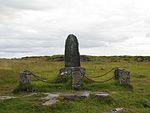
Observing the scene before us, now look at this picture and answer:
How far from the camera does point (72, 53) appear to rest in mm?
26766

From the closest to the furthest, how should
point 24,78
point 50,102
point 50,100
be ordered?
point 50,102
point 50,100
point 24,78

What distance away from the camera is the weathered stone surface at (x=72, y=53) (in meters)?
26.5

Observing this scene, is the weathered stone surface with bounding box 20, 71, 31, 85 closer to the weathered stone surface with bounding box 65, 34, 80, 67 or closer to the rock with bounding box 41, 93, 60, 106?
the rock with bounding box 41, 93, 60, 106

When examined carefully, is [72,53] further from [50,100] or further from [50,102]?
[50,102]

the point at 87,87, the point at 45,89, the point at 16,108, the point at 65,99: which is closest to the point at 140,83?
the point at 87,87

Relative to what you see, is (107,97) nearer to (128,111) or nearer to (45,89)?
(128,111)

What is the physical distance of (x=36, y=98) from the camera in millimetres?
19594

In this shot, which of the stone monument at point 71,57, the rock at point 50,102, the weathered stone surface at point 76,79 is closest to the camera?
the rock at point 50,102

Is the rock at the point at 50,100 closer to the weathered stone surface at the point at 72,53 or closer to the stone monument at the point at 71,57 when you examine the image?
the stone monument at the point at 71,57

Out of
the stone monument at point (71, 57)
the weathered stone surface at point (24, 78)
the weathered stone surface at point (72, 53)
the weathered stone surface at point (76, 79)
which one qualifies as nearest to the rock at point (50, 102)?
the weathered stone surface at point (76, 79)

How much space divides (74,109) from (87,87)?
21.2 feet

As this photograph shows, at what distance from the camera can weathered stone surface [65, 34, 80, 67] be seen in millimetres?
26547

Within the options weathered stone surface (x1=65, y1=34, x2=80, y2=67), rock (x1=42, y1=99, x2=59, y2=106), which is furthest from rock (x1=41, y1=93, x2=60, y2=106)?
weathered stone surface (x1=65, y1=34, x2=80, y2=67)

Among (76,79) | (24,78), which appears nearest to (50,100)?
(76,79)
